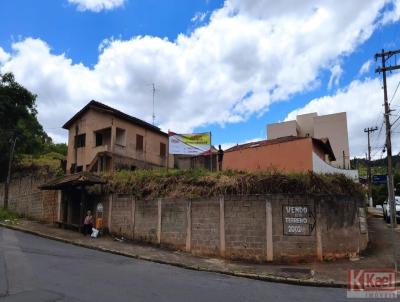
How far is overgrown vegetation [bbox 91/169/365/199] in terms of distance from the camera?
15.7 metres

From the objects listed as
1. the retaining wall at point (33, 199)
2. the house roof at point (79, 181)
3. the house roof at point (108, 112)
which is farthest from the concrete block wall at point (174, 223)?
the house roof at point (108, 112)

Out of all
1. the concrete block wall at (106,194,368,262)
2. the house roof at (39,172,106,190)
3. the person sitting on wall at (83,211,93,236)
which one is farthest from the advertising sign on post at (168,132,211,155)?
the person sitting on wall at (83,211,93,236)

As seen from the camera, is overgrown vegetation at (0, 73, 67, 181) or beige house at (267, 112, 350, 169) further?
beige house at (267, 112, 350, 169)

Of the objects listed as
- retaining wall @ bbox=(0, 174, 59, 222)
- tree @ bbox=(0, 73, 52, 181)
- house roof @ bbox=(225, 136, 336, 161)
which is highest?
tree @ bbox=(0, 73, 52, 181)

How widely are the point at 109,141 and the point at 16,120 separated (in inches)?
326

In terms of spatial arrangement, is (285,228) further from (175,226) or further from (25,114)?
(25,114)

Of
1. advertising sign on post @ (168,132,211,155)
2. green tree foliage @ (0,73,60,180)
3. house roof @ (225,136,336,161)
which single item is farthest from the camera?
green tree foliage @ (0,73,60,180)

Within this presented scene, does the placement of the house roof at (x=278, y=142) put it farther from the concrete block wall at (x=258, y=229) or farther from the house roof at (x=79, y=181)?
the house roof at (x=79, y=181)

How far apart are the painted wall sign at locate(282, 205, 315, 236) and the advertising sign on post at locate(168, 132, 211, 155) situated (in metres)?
6.39

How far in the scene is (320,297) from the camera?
32.1ft

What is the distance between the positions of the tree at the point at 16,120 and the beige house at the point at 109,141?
11.2ft

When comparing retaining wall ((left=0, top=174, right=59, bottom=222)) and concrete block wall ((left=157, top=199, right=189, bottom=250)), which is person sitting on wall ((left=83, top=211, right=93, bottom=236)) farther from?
retaining wall ((left=0, top=174, right=59, bottom=222))

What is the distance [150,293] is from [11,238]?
11477 mm

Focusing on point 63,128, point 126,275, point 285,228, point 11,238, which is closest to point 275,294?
point 126,275
